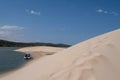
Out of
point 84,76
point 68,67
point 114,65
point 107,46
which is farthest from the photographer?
point 107,46

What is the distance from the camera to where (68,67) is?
21.2 feet

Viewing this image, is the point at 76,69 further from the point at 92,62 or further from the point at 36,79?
the point at 36,79

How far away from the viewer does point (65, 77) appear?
19.1ft

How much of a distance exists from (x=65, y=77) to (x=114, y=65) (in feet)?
4.11

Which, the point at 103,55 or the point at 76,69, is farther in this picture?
the point at 103,55

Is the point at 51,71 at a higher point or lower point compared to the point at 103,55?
lower

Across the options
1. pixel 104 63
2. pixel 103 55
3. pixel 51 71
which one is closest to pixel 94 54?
pixel 103 55

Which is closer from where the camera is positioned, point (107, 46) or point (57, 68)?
point (57, 68)

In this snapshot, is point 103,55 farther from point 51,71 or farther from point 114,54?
point 51,71

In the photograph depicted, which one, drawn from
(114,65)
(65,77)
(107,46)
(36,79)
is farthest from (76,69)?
(107,46)

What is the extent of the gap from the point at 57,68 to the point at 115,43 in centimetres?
210

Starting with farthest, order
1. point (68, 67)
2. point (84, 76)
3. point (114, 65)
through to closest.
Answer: point (68, 67) < point (114, 65) < point (84, 76)

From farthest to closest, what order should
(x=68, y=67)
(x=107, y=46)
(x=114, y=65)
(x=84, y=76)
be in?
1. (x=107, y=46)
2. (x=68, y=67)
3. (x=114, y=65)
4. (x=84, y=76)

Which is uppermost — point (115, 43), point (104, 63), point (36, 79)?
point (115, 43)
